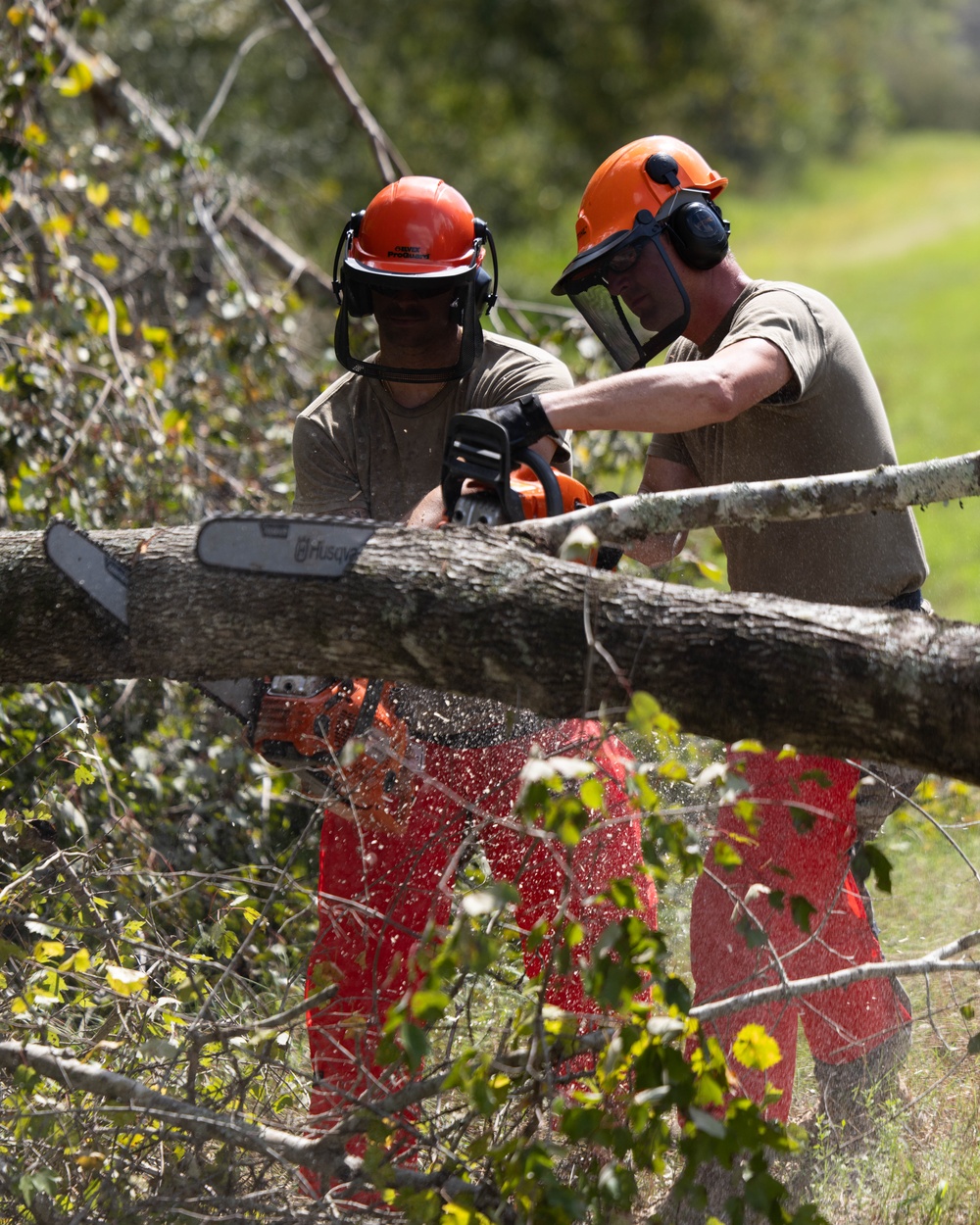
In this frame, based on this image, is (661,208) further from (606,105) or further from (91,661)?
(606,105)

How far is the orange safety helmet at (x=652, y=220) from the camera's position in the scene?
9.16 feet

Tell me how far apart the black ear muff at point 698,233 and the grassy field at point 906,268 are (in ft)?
14.7

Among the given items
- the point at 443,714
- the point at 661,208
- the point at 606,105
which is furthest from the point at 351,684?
the point at 606,105

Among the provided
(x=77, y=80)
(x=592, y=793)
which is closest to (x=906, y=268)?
(x=77, y=80)

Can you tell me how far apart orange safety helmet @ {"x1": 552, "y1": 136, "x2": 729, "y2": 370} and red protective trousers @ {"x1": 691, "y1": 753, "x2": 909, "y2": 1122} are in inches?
43.3

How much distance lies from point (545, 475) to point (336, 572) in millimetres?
453

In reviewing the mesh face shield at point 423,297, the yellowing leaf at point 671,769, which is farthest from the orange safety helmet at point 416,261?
the yellowing leaf at point 671,769

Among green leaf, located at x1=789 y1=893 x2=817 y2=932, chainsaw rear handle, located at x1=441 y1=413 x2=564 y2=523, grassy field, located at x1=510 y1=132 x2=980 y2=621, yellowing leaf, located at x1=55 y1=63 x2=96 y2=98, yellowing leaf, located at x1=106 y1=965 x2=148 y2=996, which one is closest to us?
green leaf, located at x1=789 y1=893 x2=817 y2=932

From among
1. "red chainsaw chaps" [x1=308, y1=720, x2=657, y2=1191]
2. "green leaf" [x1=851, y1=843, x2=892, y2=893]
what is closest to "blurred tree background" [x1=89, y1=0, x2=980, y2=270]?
"red chainsaw chaps" [x1=308, y1=720, x2=657, y2=1191]

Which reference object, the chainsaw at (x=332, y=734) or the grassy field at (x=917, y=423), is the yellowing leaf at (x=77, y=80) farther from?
the grassy field at (x=917, y=423)

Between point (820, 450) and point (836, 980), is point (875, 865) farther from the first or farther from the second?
point (820, 450)

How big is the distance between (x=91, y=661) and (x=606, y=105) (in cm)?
2034

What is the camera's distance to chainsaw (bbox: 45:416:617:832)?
2184 millimetres

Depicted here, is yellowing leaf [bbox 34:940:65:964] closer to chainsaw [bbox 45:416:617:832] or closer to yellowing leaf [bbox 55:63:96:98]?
chainsaw [bbox 45:416:617:832]
